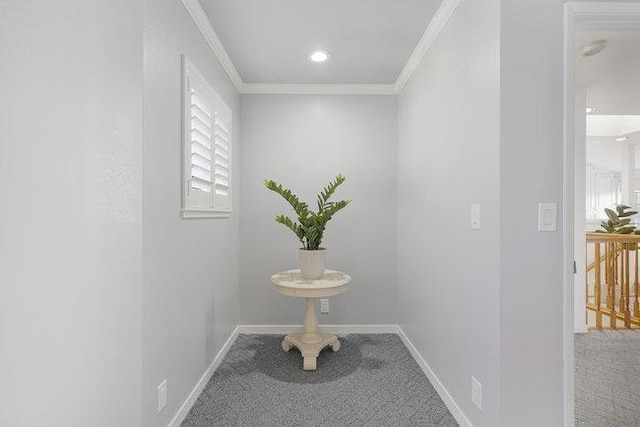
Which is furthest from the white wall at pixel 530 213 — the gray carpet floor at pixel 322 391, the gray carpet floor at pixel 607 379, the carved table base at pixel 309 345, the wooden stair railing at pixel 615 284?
the wooden stair railing at pixel 615 284

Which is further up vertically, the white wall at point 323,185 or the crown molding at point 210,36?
the crown molding at point 210,36

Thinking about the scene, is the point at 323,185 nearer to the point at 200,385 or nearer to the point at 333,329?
the point at 333,329

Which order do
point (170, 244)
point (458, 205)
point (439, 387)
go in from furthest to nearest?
point (439, 387) < point (458, 205) < point (170, 244)

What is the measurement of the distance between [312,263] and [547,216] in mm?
1564

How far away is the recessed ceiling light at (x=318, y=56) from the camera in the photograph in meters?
2.59

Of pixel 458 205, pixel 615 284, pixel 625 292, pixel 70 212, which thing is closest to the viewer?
pixel 70 212

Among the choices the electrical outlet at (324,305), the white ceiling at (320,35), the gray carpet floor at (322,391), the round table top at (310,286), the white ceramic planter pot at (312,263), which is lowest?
the gray carpet floor at (322,391)

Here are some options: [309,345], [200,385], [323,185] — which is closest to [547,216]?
[309,345]

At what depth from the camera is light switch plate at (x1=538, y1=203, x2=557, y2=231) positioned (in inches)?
57.2

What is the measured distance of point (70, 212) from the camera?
118 cm

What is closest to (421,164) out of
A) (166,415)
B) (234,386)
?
(234,386)

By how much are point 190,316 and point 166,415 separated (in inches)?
19.9

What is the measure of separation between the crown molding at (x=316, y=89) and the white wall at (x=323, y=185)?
0.15ft

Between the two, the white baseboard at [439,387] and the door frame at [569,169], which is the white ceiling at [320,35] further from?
the white baseboard at [439,387]
